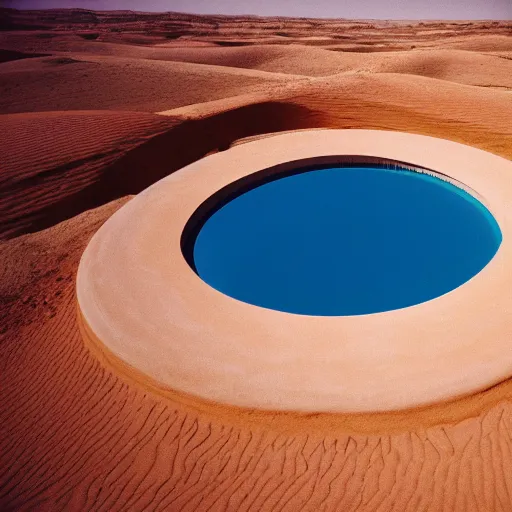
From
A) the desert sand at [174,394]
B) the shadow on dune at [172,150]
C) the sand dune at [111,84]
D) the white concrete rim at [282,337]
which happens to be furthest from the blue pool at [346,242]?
the sand dune at [111,84]

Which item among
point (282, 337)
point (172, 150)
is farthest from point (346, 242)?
point (172, 150)

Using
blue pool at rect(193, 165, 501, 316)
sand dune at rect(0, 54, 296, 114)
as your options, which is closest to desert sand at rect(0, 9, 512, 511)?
sand dune at rect(0, 54, 296, 114)

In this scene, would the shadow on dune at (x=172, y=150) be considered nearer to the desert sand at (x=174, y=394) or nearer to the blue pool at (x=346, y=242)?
the desert sand at (x=174, y=394)

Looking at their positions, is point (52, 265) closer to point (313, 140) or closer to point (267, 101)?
point (313, 140)

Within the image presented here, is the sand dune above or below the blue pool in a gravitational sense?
above

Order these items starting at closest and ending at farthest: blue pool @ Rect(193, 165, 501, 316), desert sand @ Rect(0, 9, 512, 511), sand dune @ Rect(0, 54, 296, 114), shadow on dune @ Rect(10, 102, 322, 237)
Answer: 1. desert sand @ Rect(0, 9, 512, 511)
2. blue pool @ Rect(193, 165, 501, 316)
3. shadow on dune @ Rect(10, 102, 322, 237)
4. sand dune @ Rect(0, 54, 296, 114)

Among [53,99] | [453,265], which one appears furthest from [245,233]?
[53,99]

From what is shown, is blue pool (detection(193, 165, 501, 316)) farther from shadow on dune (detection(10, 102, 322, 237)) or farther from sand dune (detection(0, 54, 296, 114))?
sand dune (detection(0, 54, 296, 114))
